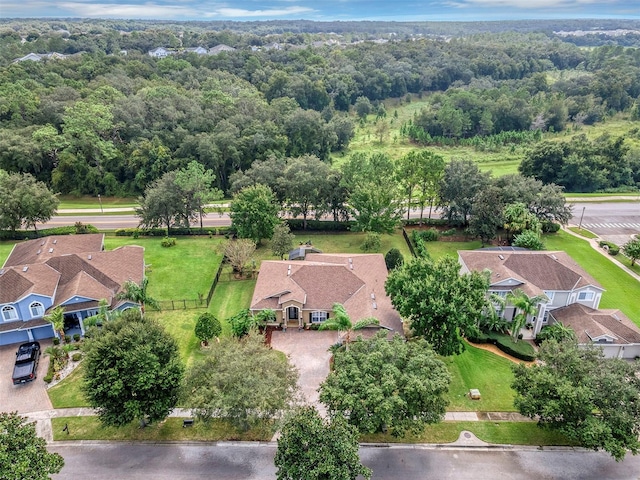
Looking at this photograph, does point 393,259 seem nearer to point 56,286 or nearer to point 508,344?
point 508,344

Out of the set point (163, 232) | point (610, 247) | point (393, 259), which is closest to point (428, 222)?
point (393, 259)

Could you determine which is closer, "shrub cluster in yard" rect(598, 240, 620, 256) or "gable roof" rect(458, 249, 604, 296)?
"gable roof" rect(458, 249, 604, 296)

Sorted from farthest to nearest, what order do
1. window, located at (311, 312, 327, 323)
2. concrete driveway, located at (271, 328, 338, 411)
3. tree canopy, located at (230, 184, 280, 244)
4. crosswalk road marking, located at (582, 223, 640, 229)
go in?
crosswalk road marking, located at (582, 223, 640, 229)
tree canopy, located at (230, 184, 280, 244)
window, located at (311, 312, 327, 323)
concrete driveway, located at (271, 328, 338, 411)

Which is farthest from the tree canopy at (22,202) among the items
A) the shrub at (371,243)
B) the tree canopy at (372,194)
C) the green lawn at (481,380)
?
the green lawn at (481,380)

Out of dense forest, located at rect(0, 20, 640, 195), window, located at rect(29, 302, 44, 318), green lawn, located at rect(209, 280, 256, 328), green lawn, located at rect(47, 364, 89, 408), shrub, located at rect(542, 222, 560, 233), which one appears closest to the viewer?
green lawn, located at rect(47, 364, 89, 408)

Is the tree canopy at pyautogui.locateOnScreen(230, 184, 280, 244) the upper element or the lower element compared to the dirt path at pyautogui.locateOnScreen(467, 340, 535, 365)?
upper

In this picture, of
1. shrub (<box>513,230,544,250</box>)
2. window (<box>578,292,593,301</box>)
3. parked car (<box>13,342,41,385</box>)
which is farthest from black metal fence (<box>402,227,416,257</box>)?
parked car (<box>13,342,41,385</box>)

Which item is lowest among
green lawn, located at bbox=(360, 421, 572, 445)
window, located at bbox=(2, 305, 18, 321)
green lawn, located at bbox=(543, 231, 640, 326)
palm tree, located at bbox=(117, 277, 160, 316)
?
green lawn, located at bbox=(360, 421, 572, 445)

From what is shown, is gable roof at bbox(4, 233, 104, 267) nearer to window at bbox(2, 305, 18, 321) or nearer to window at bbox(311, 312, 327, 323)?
window at bbox(2, 305, 18, 321)
